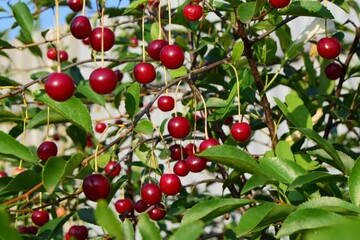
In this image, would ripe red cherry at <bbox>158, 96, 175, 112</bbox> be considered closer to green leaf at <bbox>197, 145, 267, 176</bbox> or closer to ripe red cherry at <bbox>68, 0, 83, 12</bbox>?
ripe red cherry at <bbox>68, 0, 83, 12</bbox>

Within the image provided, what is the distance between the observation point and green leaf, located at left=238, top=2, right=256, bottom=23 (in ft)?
3.41

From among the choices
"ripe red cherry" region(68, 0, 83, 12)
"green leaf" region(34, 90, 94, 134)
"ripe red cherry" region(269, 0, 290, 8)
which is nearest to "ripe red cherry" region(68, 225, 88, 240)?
"green leaf" region(34, 90, 94, 134)

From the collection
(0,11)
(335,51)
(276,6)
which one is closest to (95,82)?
(276,6)

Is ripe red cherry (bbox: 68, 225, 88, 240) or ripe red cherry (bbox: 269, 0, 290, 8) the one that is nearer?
ripe red cherry (bbox: 269, 0, 290, 8)

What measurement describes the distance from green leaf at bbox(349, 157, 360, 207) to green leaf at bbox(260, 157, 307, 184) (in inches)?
5.2

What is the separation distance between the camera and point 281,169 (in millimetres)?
982

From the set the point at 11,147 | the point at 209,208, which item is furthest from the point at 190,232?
the point at 11,147

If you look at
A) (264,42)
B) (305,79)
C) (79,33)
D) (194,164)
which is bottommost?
(305,79)

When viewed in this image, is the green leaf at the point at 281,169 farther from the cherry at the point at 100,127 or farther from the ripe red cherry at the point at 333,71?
the cherry at the point at 100,127

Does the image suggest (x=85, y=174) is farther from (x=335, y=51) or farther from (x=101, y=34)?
(x=335, y=51)

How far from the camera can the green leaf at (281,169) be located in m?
0.97

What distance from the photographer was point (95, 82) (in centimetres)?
88

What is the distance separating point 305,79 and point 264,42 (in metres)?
0.54

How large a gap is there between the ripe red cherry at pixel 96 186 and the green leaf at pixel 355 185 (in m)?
0.34
